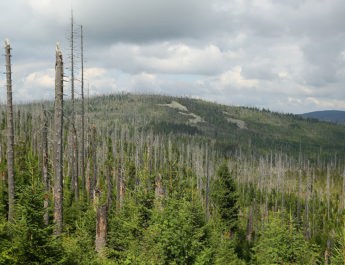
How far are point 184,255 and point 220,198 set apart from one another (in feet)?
76.5

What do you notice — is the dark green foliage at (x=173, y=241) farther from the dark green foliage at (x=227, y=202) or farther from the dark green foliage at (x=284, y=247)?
the dark green foliage at (x=227, y=202)

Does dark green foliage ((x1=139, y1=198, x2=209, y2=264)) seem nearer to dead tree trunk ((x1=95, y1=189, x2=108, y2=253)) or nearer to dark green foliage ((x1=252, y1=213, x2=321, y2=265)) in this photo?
dead tree trunk ((x1=95, y1=189, x2=108, y2=253))

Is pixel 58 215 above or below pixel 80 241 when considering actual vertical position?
above

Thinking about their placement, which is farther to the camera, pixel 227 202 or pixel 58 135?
pixel 227 202

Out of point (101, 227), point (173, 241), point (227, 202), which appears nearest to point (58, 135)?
point (101, 227)

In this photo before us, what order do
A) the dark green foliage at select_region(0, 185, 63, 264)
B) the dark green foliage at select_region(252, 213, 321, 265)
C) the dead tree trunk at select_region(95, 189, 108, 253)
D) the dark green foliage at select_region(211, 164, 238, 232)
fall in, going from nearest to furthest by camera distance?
1. the dark green foliage at select_region(0, 185, 63, 264)
2. the dark green foliage at select_region(252, 213, 321, 265)
3. the dead tree trunk at select_region(95, 189, 108, 253)
4. the dark green foliage at select_region(211, 164, 238, 232)

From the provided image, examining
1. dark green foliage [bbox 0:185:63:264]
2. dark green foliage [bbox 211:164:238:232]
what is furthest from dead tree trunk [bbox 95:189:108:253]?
dark green foliage [bbox 211:164:238:232]

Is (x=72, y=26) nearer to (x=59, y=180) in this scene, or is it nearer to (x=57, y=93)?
(x=57, y=93)

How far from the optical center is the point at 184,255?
35.3 ft

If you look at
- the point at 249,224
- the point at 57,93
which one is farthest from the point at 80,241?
the point at 249,224

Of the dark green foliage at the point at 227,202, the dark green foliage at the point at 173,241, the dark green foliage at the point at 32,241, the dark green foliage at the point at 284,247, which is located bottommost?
the dark green foliage at the point at 227,202

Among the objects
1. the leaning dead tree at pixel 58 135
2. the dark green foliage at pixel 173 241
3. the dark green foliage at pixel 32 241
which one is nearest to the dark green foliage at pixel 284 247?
the dark green foliage at pixel 173 241

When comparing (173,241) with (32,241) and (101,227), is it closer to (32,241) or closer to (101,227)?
(32,241)

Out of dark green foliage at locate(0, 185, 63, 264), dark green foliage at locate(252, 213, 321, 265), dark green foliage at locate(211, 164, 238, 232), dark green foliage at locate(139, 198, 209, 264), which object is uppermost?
dark green foliage at locate(0, 185, 63, 264)
